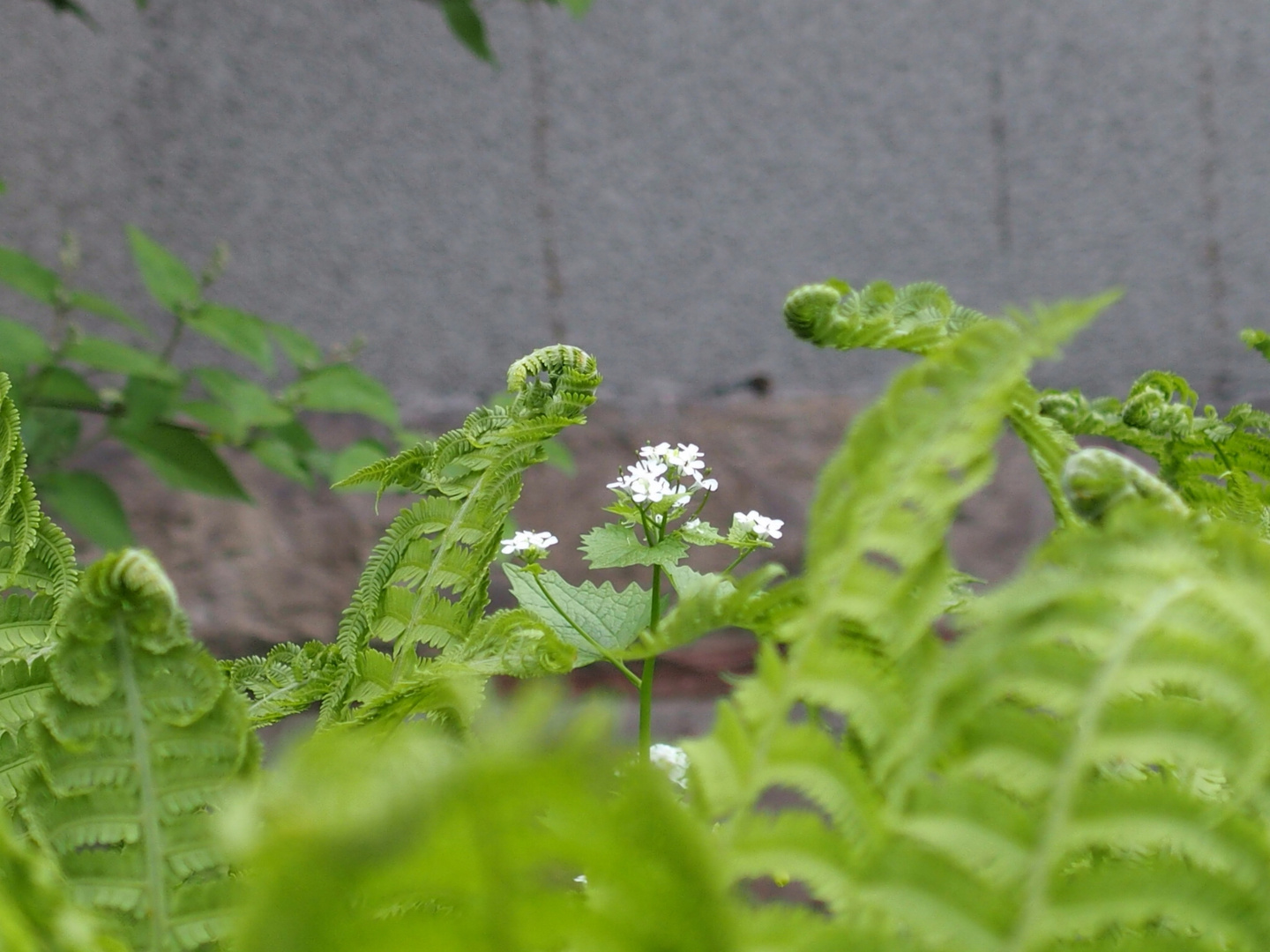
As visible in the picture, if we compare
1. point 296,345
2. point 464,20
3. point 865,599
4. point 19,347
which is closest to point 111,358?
point 19,347

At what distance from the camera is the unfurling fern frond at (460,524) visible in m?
0.34

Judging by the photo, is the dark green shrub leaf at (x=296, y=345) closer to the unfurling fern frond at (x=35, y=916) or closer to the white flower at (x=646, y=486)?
the white flower at (x=646, y=486)

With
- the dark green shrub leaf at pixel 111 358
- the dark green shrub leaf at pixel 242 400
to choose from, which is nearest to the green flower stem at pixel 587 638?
the dark green shrub leaf at pixel 242 400

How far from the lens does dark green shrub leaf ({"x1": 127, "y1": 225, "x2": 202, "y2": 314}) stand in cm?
104

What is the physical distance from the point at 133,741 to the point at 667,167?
1.41 metres

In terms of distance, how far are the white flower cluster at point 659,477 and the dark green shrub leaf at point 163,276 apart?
2.42ft

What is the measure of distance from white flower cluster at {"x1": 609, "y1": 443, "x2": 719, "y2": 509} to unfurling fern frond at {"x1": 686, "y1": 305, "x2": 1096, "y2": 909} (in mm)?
253

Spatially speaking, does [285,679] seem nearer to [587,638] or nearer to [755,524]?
[587,638]

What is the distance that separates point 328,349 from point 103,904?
134cm

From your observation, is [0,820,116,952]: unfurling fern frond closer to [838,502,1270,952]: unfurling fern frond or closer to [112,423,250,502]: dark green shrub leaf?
[838,502,1270,952]: unfurling fern frond

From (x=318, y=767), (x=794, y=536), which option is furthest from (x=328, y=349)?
(x=318, y=767)

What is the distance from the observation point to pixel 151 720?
219 millimetres

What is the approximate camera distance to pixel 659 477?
46 centimetres

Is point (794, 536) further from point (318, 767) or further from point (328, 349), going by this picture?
point (318, 767)
